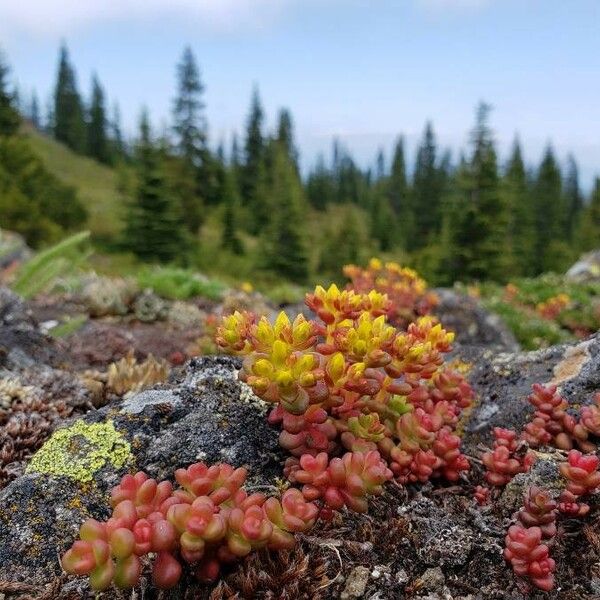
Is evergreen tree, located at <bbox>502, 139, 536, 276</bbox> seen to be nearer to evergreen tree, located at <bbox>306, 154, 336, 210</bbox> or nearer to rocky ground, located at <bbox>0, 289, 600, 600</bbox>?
evergreen tree, located at <bbox>306, 154, 336, 210</bbox>

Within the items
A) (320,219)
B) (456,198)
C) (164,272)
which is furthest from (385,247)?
(164,272)

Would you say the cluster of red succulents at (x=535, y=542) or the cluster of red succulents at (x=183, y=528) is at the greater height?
the cluster of red succulents at (x=183, y=528)

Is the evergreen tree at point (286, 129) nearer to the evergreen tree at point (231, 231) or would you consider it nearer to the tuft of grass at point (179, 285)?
the evergreen tree at point (231, 231)

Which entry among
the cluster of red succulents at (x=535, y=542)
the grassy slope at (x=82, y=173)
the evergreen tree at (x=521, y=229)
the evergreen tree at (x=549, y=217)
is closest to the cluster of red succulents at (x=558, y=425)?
the cluster of red succulents at (x=535, y=542)

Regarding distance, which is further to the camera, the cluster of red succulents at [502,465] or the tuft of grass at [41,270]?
the tuft of grass at [41,270]

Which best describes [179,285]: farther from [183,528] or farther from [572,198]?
[572,198]

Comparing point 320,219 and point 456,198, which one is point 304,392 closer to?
point 456,198
